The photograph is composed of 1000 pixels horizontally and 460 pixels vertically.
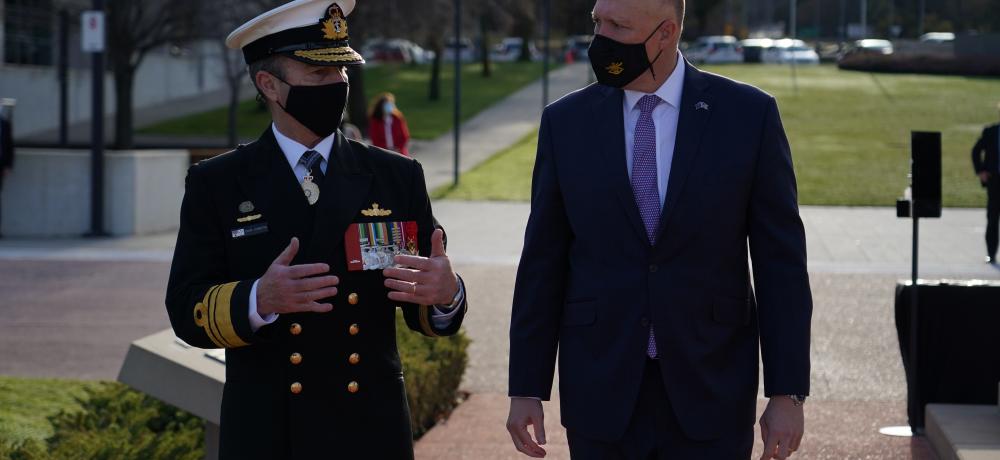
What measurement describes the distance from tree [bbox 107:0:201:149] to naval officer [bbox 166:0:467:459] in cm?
2650

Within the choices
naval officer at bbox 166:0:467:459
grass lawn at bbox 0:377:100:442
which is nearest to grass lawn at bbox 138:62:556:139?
grass lawn at bbox 0:377:100:442

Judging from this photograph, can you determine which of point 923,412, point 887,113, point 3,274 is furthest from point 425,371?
point 887,113

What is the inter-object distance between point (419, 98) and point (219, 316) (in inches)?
1720

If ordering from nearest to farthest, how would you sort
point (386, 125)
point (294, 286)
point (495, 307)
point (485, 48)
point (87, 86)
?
point (294, 286)
point (495, 307)
point (386, 125)
point (87, 86)
point (485, 48)

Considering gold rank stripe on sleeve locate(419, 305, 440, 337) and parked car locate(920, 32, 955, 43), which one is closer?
gold rank stripe on sleeve locate(419, 305, 440, 337)

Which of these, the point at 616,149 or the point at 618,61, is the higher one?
the point at 618,61

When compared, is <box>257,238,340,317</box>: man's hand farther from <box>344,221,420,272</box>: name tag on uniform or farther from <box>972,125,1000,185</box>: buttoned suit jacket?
<box>972,125,1000,185</box>: buttoned suit jacket

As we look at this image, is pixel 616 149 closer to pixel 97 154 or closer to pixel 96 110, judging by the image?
pixel 97 154

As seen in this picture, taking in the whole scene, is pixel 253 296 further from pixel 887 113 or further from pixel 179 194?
pixel 887 113

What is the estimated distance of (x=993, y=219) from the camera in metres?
14.6

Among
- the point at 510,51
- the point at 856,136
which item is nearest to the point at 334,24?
the point at 856,136

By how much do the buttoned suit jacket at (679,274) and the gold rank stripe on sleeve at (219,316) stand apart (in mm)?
765

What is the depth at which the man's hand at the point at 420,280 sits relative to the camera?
3.22 m

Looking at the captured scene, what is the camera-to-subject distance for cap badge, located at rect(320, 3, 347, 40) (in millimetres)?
3484
